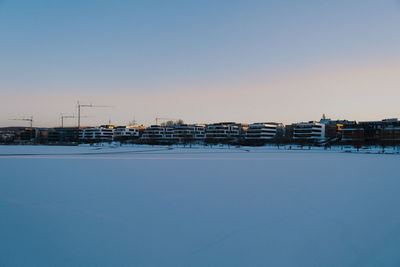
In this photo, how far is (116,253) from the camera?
5.47 meters

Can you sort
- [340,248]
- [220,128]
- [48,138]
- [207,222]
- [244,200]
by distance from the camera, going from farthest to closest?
[48,138] < [220,128] < [244,200] < [207,222] < [340,248]

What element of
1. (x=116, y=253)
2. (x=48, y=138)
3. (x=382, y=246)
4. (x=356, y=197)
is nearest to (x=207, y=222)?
(x=116, y=253)

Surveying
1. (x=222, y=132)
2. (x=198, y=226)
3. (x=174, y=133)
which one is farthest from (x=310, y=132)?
(x=198, y=226)

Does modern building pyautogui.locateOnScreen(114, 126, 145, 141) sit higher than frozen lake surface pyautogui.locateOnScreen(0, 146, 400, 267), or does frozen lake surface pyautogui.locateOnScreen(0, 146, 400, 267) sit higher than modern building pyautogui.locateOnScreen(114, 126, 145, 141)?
modern building pyautogui.locateOnScreen(114, 126, 145, 141)

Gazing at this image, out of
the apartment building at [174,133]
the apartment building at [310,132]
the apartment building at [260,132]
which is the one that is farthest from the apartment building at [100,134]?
the apartment building at [310,132]

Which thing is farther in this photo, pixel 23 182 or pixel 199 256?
pixel 23 182

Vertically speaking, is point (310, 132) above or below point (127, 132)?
A: below

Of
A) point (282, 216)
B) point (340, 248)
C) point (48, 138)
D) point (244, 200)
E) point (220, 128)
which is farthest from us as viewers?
point (48, 138)

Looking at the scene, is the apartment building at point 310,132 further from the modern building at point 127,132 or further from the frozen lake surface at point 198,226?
the frozen lake surface at point 198,226

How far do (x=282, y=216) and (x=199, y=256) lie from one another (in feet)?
10.7

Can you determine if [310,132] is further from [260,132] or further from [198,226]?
[198,226]

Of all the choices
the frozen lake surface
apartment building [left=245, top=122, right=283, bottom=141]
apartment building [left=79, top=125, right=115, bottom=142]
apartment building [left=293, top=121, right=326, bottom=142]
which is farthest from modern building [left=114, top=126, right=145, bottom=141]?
the frozen lake surface

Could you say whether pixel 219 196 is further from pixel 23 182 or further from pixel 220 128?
pixel 220 128

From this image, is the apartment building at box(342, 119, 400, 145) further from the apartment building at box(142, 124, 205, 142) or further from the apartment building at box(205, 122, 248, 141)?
the apartment building at box(142, 124, 205, 142)
